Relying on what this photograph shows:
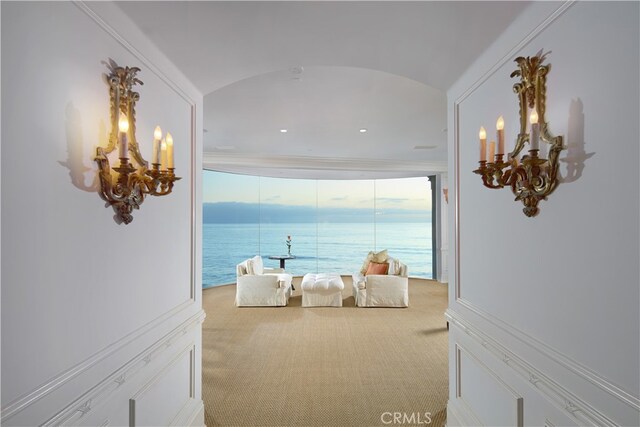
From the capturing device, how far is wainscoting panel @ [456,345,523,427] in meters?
1.67

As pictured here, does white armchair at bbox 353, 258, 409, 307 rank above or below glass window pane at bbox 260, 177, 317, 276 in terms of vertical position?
below

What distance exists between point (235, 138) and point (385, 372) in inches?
154

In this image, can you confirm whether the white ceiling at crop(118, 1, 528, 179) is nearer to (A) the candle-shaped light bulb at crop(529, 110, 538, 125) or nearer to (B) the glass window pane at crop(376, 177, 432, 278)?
(A) the candle-shaped light bulb at crop(529, 110, 538, 125)

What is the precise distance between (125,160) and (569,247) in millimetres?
1722

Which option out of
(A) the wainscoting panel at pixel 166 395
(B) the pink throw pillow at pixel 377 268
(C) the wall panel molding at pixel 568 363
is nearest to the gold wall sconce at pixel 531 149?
(C) the wall panel molding at pixel 568 363

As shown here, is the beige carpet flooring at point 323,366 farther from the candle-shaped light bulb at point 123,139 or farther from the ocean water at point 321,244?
the ocean water at point 321,244

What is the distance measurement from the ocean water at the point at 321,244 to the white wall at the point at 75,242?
27.9ft

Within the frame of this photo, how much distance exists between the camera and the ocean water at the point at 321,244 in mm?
10508

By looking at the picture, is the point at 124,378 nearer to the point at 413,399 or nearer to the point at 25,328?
the point at 25,328

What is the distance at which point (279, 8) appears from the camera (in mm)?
1567

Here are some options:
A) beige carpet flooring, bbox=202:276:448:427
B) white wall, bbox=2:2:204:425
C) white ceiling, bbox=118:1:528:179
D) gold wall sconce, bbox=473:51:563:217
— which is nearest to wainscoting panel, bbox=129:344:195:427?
white wall, bbox=2:2:204:425

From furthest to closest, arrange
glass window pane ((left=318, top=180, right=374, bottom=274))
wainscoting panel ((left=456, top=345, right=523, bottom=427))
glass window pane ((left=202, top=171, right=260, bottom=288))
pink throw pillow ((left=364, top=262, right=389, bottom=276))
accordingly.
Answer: glass window pane ((left=318, top=180, right=374, bottom=274)), glass window pane ((left=202, top=171, right=260, bottom=288)), pink throw pillow ((left=364, top=262, right=389, bottom=276)), wainscoting panel ((left=456, top=345, right=523, bottom=427))

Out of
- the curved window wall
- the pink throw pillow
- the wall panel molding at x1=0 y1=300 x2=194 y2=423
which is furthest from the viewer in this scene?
the curved window wall

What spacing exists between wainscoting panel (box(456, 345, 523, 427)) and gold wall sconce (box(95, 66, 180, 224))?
75.8 inches
